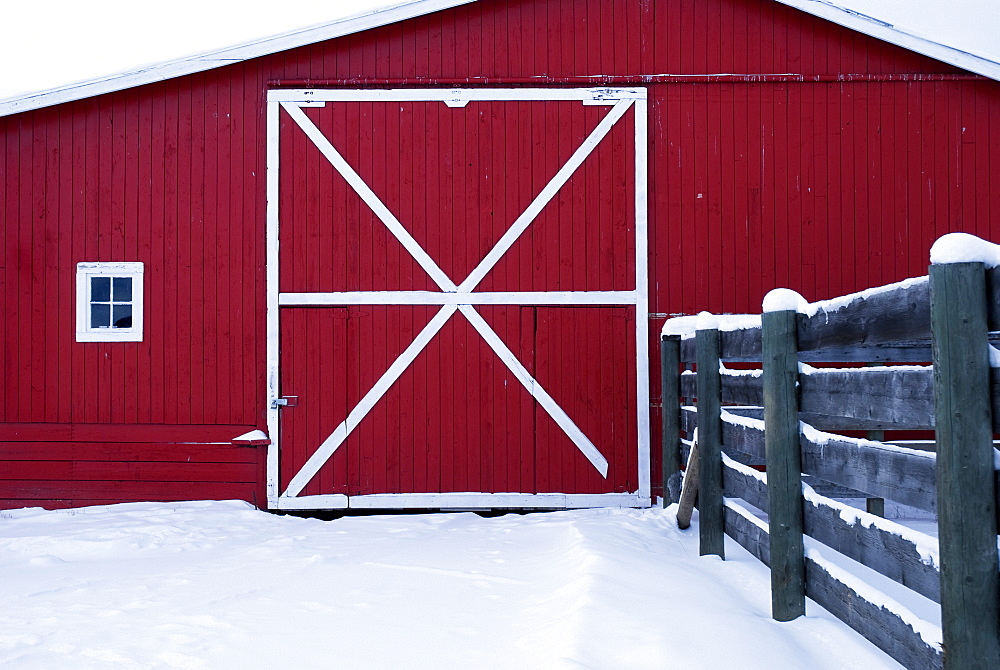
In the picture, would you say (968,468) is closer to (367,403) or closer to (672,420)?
(672,420)

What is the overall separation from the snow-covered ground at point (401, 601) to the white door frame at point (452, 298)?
0.77 meters

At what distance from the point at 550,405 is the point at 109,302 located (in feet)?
12.9

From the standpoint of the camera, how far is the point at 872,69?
686 centimetres

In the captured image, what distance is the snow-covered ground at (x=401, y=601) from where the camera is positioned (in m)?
3.03

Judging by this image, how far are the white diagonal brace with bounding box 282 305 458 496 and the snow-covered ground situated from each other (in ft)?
2.76

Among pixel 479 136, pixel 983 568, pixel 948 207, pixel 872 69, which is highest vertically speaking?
pixel 872 69

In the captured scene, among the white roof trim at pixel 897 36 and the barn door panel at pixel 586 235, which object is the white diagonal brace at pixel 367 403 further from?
the white roof trim at pixel 897 36

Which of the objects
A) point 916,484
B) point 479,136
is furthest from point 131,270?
point 916,484

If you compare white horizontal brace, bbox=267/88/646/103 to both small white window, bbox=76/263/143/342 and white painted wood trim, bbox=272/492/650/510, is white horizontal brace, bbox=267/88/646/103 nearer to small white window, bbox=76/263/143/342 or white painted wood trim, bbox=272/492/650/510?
small white window, bbox=76/263/143/342

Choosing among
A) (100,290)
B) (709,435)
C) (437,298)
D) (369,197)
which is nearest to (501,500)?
(437,298)

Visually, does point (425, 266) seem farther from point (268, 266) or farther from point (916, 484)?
point (916, 484)

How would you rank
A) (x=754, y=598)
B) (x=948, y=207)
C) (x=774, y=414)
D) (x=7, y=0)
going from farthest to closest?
(x=7, y=0)
(x=948, y=207)
(x=754, y=598)
(x=774, y=414)

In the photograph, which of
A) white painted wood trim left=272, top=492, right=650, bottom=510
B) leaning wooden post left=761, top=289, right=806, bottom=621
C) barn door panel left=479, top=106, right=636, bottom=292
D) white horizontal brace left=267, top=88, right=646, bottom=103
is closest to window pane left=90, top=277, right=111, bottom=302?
white horizontal brace left=267, top=88, right=646, bottom=103

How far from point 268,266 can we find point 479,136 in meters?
2.14
